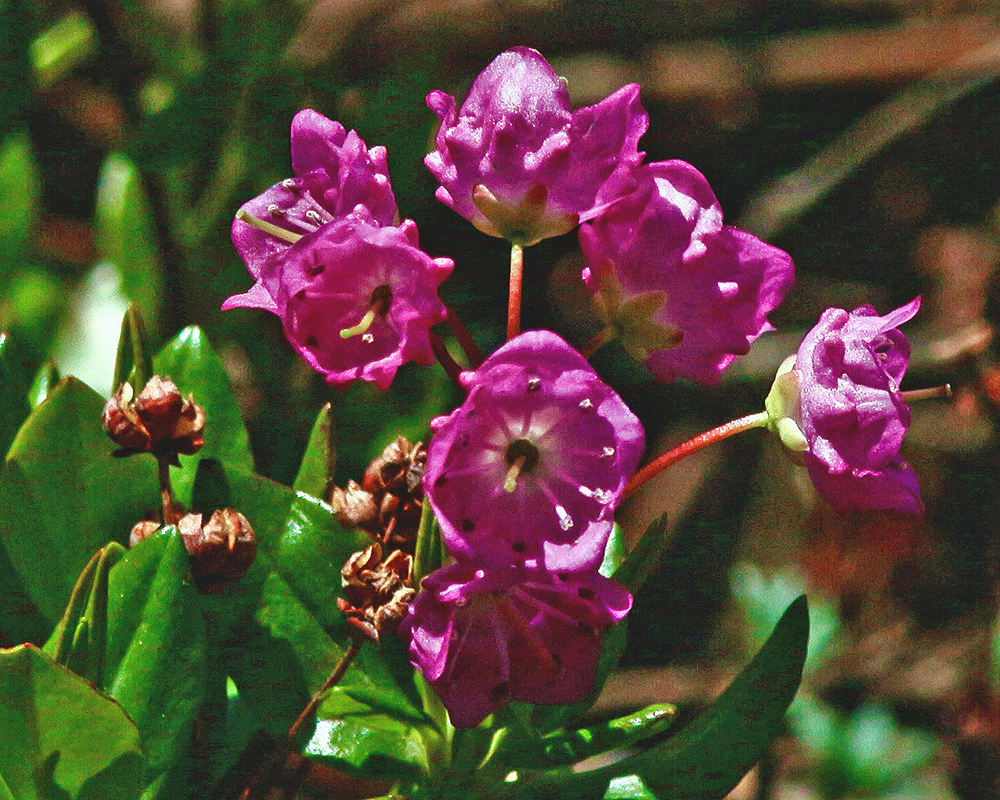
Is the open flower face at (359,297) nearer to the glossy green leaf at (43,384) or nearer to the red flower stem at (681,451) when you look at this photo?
the red flower stem at (681,451)

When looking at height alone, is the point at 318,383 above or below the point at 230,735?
below

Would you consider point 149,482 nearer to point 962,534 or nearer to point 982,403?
point 982,403

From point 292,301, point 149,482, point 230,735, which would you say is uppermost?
point 292,301

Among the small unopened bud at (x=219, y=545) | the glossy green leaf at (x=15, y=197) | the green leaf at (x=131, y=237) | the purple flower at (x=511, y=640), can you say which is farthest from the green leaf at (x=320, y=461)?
the glossy green leaf at (x=15, y=197)

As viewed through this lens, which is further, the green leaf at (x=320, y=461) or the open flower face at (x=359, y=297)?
the green leaf at (x=320, y=461)

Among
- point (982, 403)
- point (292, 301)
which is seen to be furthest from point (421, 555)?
point (982, 403)

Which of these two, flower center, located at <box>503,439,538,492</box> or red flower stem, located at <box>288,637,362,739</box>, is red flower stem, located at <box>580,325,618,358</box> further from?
red flower stem, located at <box>288,637,362,739</box>
